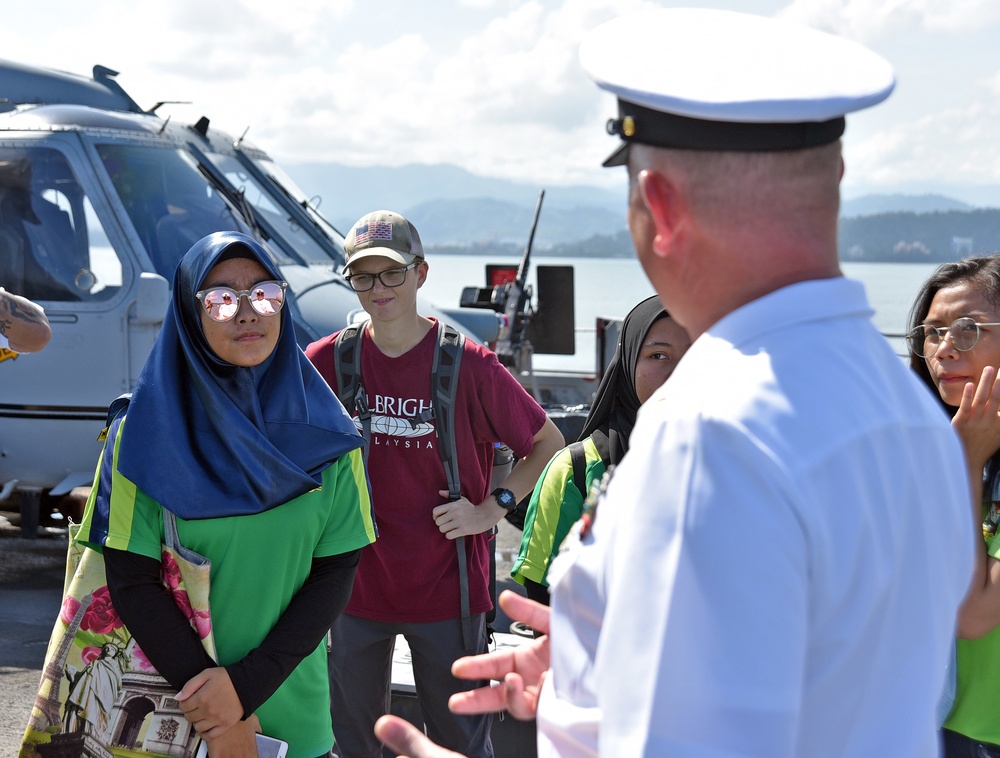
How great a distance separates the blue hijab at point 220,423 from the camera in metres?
2.37

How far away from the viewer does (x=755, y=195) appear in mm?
1045

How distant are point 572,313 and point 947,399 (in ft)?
21.3

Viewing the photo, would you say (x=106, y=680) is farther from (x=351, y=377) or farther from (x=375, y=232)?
(x=375, y=232)

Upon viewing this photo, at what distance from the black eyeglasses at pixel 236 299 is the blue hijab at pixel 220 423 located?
37 mm

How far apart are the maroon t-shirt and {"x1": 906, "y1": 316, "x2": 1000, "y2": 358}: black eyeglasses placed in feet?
4.73

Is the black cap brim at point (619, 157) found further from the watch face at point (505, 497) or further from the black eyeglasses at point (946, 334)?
the watch face at point (505, 497)

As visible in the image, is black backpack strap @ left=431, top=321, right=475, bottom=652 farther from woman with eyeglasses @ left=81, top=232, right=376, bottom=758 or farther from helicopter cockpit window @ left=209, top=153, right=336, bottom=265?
helicopter cockpit window @ left=209, top=153, right=336, bottom=265

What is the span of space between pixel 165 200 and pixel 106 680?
5099mm

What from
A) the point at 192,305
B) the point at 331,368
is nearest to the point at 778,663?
the point at 192,305

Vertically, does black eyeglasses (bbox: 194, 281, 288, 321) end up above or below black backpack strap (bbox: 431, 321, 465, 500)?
above

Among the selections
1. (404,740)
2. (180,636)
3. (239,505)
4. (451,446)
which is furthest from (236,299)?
(404,740)

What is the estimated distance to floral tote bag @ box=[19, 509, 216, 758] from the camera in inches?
89.7

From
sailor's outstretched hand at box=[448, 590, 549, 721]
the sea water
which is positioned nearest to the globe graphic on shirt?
sailor's outstretched hand at box=[448, 590, 549, 721]

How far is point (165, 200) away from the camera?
6.85m
